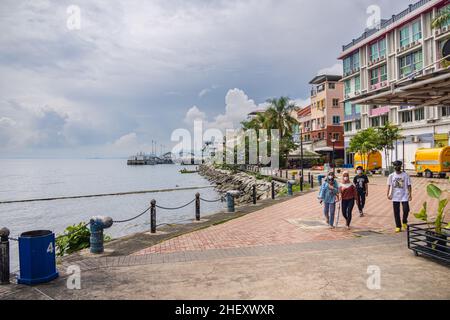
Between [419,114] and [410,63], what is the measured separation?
5827 mm

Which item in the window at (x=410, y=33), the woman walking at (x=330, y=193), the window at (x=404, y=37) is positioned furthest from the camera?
the window at (x=404, y=37)

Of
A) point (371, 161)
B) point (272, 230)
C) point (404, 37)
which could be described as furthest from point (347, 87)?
point (272, 230)

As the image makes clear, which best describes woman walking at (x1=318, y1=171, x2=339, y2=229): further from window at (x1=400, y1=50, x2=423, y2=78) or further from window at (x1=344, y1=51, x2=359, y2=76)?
window at (x1=344, y1=51, x2=359, y2=76)

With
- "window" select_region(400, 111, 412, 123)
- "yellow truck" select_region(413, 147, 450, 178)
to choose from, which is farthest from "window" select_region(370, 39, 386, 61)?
"yellow truck" select_region(413, 147, 450, 178)

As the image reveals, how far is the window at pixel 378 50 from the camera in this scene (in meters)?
45.3

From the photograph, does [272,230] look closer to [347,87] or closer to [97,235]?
[97,235]

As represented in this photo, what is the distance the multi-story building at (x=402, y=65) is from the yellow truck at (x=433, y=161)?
6709 millimetres

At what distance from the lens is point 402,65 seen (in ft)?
137

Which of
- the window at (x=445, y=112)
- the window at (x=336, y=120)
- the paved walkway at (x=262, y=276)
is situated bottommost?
the paved walkway at (x=262, y=276)

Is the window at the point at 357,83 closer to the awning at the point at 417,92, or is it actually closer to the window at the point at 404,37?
Answer: the window at the point at 404,37

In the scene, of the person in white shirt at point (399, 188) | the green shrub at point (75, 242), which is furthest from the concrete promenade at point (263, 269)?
the green shrub at point (75, 242)
